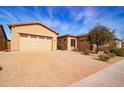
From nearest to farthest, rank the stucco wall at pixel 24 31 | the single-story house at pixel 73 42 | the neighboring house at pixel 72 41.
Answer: the stucco wall at pixel 24 31 → the single-story house at pixel 73 42 → the neighboring house at pixel 72 41

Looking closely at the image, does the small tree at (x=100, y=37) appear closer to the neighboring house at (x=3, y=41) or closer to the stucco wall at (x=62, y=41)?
the stucco wall at (x=62, y=41)

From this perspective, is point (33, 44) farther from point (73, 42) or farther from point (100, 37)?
point (73, 42)

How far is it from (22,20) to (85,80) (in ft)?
24.5

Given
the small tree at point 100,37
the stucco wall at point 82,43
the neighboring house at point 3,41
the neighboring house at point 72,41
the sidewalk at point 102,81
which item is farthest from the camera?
the neighboring house at point 72,41

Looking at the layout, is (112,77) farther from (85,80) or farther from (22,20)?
(22,20)

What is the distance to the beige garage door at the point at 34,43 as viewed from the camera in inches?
515

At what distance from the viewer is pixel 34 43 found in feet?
45.4

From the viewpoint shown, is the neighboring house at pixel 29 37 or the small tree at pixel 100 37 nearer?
the neighboring house at pixel 29 37

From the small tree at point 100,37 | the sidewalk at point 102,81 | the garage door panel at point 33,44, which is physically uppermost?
the small tree at point 100,37

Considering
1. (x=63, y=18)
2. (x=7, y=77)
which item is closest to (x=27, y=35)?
(x=63, y=18)

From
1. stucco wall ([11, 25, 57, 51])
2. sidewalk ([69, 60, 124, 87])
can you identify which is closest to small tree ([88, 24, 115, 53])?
stucco wall ([11, 25, 57, 51])

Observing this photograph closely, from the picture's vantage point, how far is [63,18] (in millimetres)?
11164

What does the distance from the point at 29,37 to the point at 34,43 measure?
2.58 ft

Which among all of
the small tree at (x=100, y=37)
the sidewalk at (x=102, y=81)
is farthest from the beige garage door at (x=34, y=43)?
the sidewalk at (x=102, y=81)
